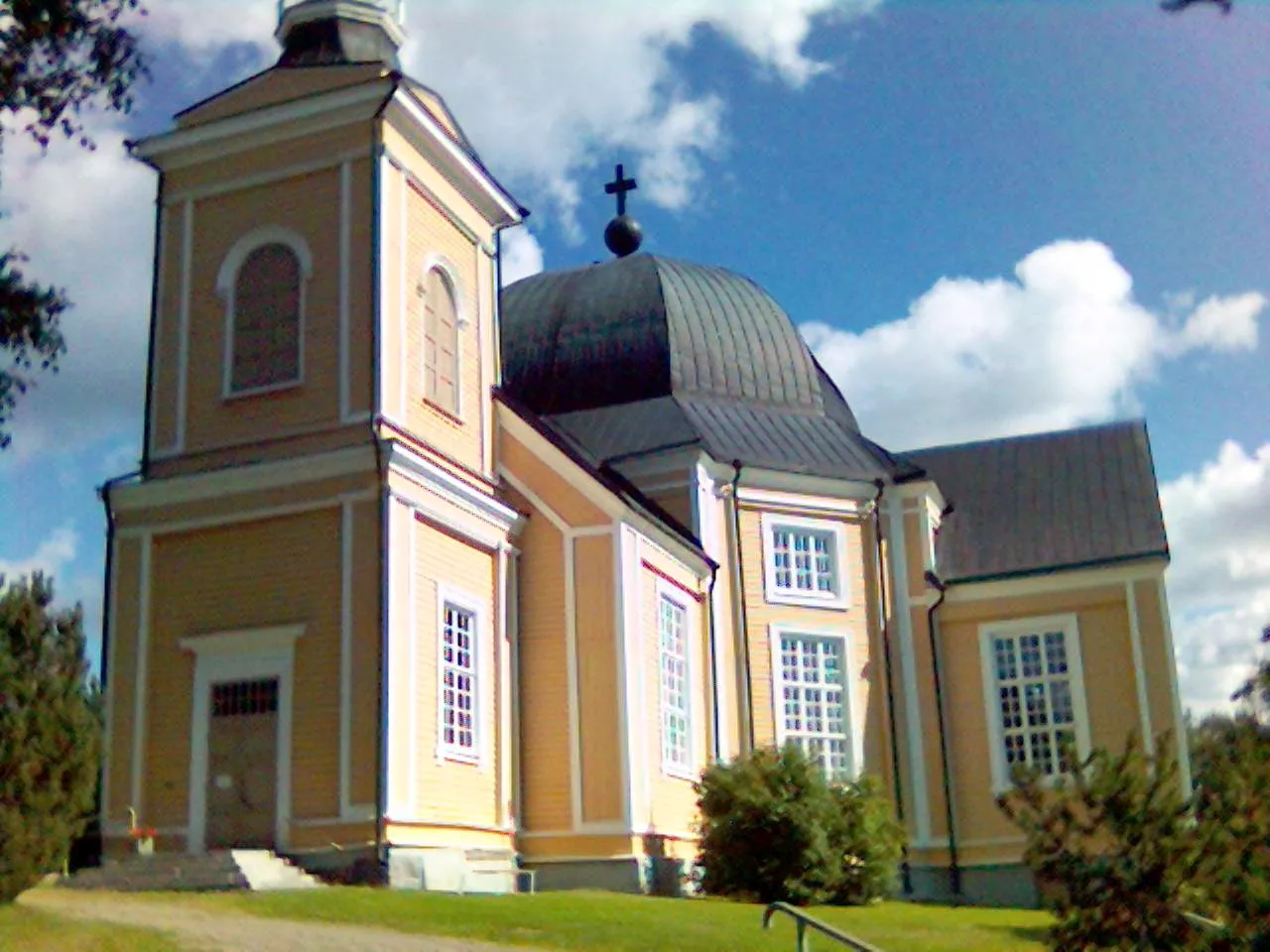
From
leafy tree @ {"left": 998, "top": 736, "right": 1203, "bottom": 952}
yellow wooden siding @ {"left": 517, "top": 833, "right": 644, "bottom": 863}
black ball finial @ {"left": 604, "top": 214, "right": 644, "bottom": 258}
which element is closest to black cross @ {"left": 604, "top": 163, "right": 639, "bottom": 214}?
black ball finial @ {"left": 604, "top": 214, "right": 644, "bottom": 258}

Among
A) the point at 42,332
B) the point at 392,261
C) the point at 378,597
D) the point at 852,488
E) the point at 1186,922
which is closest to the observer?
the point at 1186,922

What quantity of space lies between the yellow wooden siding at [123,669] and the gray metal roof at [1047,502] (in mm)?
14677

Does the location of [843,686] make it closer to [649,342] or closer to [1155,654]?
[1155,654]

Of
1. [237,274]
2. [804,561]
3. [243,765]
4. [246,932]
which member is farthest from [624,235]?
[246,932]

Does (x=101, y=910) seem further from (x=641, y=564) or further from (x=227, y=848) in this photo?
(x=641, y=564)

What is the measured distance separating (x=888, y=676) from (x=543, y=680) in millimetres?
8315

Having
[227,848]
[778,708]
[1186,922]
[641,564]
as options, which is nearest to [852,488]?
[778,708]

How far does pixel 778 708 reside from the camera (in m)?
25.4

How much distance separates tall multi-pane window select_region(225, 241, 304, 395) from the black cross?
13.1 meters

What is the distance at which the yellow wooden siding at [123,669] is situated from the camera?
18906mm

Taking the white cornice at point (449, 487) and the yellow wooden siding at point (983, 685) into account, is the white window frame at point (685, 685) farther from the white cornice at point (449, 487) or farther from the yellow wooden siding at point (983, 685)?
the yellow wooden siding at point (983, 685)

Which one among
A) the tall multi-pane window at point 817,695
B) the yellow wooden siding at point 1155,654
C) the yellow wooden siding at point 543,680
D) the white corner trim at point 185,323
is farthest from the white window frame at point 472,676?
the yellow wooden siding at point 1155,654

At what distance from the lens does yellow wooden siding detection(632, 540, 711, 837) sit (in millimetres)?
21281

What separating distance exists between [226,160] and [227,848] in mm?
9190
